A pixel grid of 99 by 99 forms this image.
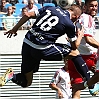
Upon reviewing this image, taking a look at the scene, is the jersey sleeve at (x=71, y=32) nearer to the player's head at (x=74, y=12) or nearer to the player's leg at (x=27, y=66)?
the player's head at (x=74, y=12)

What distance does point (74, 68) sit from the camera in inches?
389

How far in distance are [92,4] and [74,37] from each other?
1.13 m

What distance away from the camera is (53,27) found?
8.60m

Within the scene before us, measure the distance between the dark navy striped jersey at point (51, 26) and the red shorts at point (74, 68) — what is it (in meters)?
1.25

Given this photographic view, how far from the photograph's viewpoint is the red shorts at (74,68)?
980cm

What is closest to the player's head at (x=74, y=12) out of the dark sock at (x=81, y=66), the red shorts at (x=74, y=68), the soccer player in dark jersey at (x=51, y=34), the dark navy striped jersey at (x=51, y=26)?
the soccer player in dark jersey at (x=51, y=34)

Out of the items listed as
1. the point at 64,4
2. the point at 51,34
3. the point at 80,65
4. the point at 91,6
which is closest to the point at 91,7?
the point at 91,6

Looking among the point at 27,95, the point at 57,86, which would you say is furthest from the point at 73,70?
the point at 27,95

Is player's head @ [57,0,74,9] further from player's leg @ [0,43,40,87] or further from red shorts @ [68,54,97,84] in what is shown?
red shorts @ [68,54,97,84]

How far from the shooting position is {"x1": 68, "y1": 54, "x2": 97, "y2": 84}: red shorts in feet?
32.1

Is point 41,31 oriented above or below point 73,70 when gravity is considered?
above

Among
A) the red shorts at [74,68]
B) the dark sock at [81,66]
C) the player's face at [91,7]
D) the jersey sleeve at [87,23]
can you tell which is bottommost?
the red shorts at [74,68]

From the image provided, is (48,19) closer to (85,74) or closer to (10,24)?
(85,74)

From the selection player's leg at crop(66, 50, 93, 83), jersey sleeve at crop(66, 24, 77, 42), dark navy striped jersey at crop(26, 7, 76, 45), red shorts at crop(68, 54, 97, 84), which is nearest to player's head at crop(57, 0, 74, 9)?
dark navy striped jersey at crop(26, 7, 76, 45)
